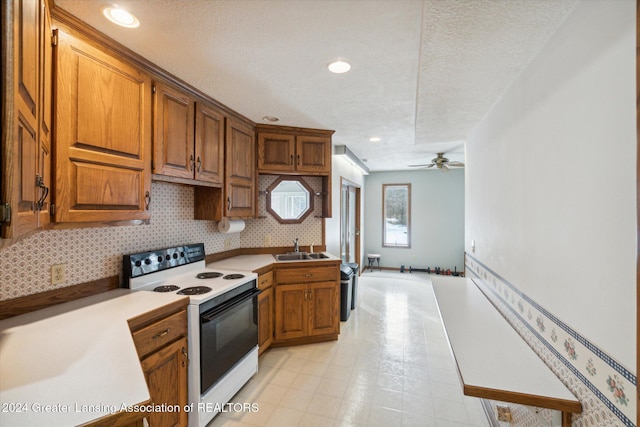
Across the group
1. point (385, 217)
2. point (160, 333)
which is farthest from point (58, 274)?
point (385, 217)

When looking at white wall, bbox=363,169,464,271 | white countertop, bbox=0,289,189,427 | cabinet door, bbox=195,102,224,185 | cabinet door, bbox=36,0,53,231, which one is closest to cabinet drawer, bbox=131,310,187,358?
white countertop, bbox=0,289,189,427

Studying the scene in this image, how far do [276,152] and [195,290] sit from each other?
5.83 ft

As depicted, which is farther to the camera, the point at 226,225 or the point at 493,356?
the point at 226,225

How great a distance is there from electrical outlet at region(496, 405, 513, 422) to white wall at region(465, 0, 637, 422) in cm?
66

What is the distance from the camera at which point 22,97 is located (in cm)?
86

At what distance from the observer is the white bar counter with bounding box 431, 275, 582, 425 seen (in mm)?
1084

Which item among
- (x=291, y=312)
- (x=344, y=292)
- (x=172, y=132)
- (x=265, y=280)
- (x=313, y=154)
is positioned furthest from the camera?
(x=344, y=292)

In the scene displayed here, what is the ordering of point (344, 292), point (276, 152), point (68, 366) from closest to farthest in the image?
point (68, 366)
point (276, 152)
point (344, 292)

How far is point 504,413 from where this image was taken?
1579 mm

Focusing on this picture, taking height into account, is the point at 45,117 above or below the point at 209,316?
above

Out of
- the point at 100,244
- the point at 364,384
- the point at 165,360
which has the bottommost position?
the point at 364,384

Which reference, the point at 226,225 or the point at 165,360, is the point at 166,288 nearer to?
the point at 165,360

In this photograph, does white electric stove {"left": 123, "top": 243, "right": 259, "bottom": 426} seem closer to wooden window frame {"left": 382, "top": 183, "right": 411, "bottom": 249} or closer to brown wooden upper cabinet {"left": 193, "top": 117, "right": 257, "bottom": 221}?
brown wooden upper cabinet {"left": 193, "top": 117, "right": 257, "bottom": 221}

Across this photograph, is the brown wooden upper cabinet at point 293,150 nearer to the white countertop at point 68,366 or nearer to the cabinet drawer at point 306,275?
the cabinet drawer at point 306,275
